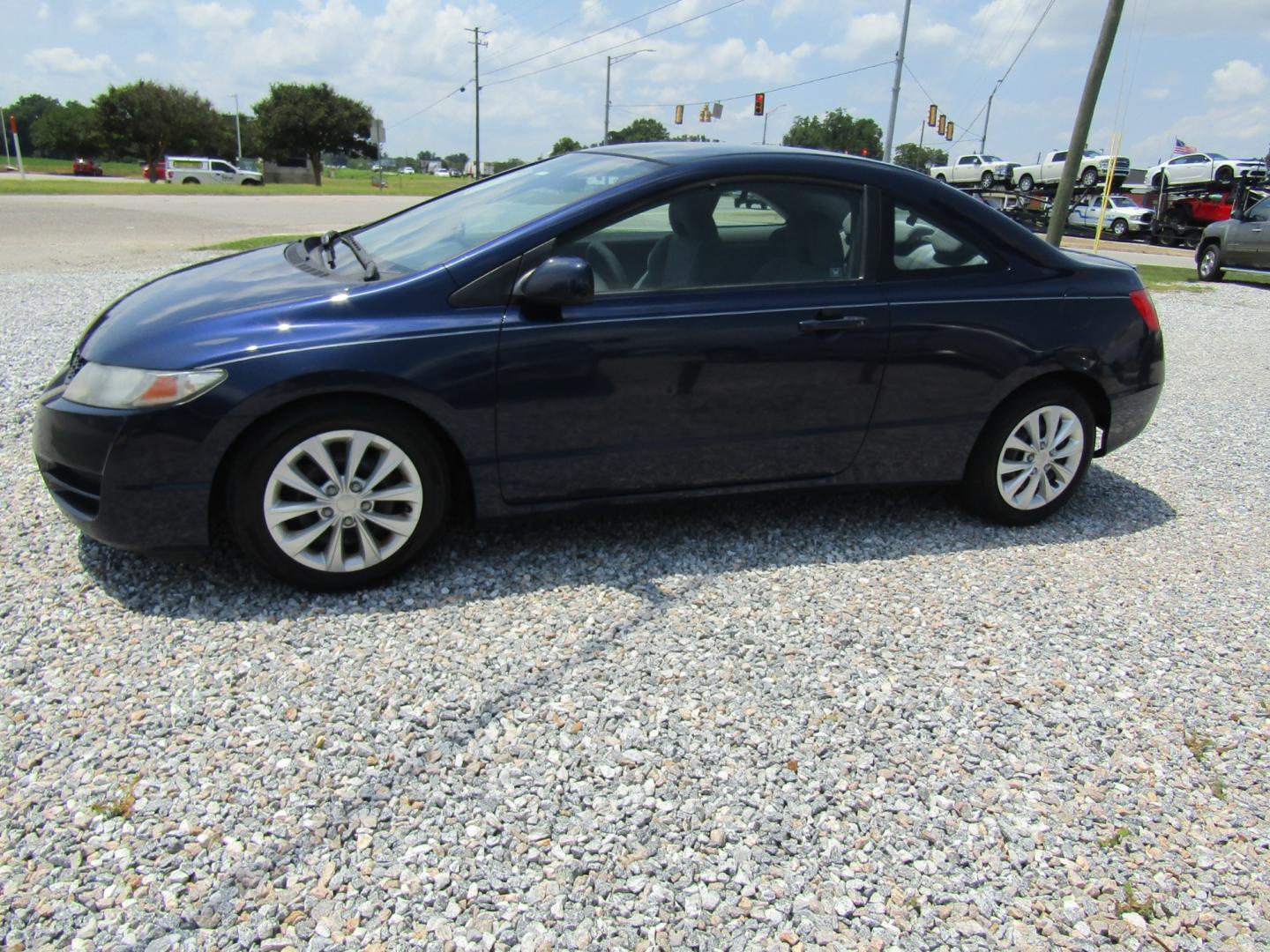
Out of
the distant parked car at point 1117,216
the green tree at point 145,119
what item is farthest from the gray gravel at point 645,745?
the green tree at point 145,119

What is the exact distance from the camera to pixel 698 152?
13.0ft

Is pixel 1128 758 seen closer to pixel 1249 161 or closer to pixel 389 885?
pixel 389 885

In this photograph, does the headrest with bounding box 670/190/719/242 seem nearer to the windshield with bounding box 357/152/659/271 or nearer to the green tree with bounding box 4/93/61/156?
the windshield with bounding box 357/152/659/271

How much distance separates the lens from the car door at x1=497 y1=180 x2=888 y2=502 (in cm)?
347

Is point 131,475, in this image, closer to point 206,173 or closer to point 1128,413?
point 1128,413

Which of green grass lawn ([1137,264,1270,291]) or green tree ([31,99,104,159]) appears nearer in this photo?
green grass lawn ([1137,264,1270,291])

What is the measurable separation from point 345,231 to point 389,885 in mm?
3325

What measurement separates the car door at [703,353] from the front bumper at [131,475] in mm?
1044

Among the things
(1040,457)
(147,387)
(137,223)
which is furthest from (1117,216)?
(147,387)

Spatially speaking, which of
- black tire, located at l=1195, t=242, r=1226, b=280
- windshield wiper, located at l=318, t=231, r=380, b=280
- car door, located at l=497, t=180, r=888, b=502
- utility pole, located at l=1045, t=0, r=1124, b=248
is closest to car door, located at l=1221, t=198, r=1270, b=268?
black tire, located at l=1195, t=242, r=1226, b=280

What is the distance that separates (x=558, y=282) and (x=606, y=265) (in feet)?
1.07

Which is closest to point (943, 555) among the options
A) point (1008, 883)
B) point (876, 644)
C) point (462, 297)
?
point (876, 644)

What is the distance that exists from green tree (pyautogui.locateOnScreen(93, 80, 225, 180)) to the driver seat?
213 feet

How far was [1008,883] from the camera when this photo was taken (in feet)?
7.39
